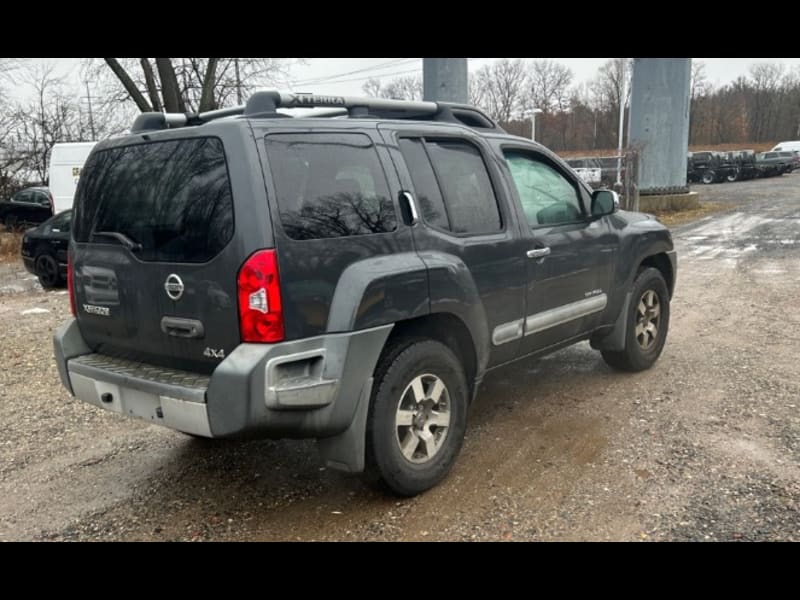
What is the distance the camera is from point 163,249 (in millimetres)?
3146

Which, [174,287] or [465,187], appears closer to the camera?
[174,287]

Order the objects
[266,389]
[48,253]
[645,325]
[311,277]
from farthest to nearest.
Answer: [48,253] < [645,325] < [311,277] < [266,389]

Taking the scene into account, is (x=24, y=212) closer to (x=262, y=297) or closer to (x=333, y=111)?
(x=333, y=111)

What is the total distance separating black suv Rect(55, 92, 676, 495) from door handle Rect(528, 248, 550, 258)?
1cm

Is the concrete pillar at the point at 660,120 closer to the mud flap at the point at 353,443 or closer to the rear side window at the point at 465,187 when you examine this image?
the rear side window at the point at 465,187

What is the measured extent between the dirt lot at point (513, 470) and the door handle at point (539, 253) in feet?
2.46

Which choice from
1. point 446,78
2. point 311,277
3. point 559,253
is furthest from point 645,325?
point 446,78

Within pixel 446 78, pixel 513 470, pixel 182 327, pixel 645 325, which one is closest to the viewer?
pixel 182 327

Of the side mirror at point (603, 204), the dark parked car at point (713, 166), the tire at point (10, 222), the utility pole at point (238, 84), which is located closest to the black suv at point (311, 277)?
the side mirror at point (603, 204)

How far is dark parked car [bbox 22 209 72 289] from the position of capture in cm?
1141

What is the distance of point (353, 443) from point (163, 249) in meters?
1.31

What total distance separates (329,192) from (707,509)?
2.45 meters

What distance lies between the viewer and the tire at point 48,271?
37.5 feet
